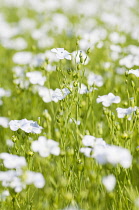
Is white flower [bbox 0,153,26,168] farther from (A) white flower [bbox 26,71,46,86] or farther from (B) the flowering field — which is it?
(A) white flower [bbox 26,71,46,86]

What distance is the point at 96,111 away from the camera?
279cm

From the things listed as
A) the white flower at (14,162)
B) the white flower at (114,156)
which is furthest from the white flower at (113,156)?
the white flower at (14,162)

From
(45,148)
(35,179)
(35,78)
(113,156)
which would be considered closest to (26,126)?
(45,148)

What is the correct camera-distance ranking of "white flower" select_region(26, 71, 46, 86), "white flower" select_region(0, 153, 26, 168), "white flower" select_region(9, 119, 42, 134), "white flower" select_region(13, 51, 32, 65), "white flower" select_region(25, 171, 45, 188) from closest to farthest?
1. "white flower" select_region(25, 171, 45, 188)
2. "white flower" select_region(0, 153, 26, 168)
3. "white flower" select_region(9, 119, 42, 134)
4. "white flower" select_region(26, 71, 46, 86)
5. "white flower" select_region(13, 51, 32, 65)

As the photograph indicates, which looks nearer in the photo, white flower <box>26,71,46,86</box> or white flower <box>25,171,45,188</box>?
white flower <box>25,171,45,188</box>


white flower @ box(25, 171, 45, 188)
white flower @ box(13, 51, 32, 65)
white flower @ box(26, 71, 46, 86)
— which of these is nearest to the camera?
white flower @ box(25, 171, 45, 188)

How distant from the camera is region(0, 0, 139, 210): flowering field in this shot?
1541mm

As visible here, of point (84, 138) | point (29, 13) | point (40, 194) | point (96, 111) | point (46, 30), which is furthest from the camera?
point (29, 13)

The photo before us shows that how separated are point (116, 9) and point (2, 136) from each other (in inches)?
154

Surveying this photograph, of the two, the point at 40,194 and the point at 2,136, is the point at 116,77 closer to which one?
the point at 2,136

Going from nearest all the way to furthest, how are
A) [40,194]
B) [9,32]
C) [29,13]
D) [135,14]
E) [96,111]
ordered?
[40,194], [96,111], [9,32], [135,14], [29,13]

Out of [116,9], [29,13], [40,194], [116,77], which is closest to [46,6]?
[29,13]

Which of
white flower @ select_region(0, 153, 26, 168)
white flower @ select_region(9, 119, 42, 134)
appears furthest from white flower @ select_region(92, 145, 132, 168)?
white flower @ select_region(9, 119, 42, 134)

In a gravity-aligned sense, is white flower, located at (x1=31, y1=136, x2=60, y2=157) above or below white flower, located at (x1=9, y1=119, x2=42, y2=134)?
below
